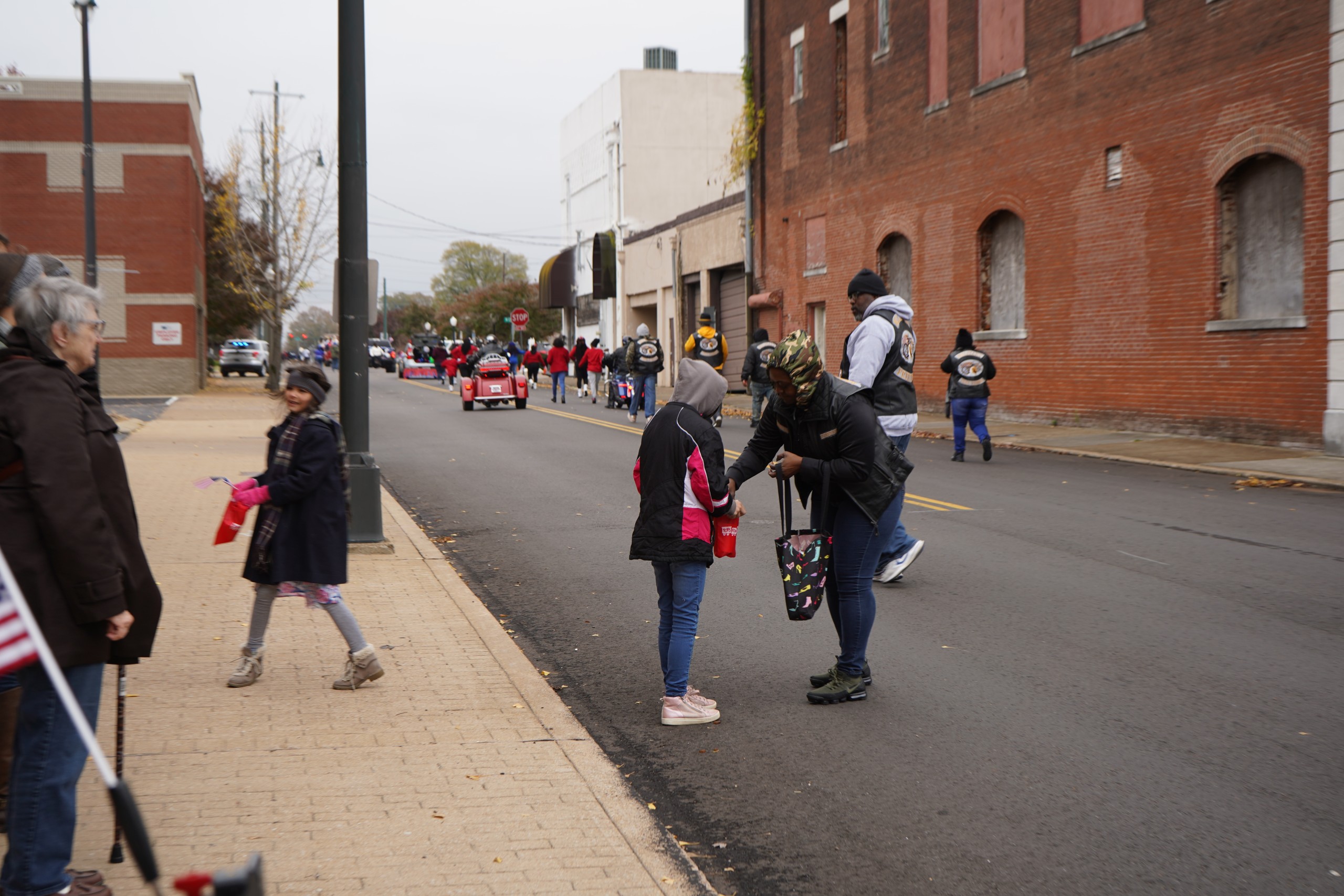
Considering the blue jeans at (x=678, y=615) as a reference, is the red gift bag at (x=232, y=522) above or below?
above

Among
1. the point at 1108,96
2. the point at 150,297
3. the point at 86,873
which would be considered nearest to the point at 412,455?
the point at 1108,96

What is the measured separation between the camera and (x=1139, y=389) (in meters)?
19.3

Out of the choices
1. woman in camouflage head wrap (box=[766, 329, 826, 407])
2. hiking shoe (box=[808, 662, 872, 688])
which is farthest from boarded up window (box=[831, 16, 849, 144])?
woman in camouflage head wrap (box=[766, 329, 826, 407])

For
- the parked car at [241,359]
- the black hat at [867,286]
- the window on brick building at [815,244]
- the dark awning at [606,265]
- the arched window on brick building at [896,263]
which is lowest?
the black hat at [867,286]

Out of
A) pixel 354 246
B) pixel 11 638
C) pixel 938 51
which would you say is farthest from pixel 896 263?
pixel 11 638

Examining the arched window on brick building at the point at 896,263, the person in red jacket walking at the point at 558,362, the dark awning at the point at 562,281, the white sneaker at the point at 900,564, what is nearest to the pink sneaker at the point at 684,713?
the white sneaker at the point at 900,564

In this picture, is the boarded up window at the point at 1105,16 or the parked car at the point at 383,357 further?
the parked car at the point at 383,357

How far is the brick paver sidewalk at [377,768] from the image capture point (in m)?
3.80

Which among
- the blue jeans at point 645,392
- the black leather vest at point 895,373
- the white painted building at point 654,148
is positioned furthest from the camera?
the white painted building at point 654,148

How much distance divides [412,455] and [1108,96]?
12.5 metres

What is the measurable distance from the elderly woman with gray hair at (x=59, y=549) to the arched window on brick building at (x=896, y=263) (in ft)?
80.1

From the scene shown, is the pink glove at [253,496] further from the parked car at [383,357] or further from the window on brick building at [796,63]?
the parked car at [383,357]

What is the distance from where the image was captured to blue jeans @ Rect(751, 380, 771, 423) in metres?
20.9

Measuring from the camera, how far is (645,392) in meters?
24.3
